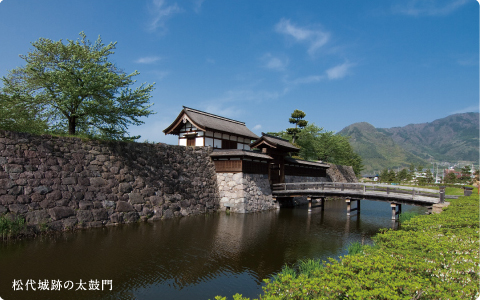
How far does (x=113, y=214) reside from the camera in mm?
15625

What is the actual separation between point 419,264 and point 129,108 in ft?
58.9

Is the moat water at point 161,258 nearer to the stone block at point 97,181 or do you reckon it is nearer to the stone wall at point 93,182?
the stone wall at point 93,182

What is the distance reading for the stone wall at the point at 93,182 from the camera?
42.7ft

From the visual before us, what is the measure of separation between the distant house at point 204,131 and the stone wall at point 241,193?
3580 mm

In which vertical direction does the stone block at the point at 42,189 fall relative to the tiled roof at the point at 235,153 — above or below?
below

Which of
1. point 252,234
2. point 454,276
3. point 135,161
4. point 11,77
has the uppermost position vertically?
point 11,77

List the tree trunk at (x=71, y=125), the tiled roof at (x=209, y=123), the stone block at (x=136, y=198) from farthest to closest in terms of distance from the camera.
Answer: the tiled roof at (x=209, y=123) < the tree trunk at (x=71, y=125) < the stone block at (x=136, y=198)

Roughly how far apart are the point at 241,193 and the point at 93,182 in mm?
10646

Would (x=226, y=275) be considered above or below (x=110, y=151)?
below

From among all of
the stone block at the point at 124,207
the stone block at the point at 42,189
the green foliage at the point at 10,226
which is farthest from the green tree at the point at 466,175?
the green foliage at the point at 10,226

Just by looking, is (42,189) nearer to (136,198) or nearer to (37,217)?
(37,217)

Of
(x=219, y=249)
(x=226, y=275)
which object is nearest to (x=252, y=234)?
(x=219, y=249)

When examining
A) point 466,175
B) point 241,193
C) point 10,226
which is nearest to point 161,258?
point 10,226

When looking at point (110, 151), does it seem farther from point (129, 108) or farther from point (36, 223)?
point (36, 223)
